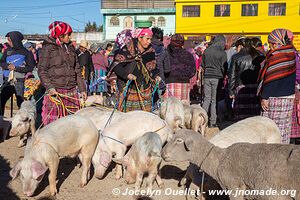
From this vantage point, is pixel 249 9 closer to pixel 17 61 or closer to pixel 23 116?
pixel 17 61

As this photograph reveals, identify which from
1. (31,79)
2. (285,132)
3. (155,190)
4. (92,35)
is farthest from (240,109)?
(92,35)

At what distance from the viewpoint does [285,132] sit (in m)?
5.52

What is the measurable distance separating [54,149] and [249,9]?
4194 centimetres

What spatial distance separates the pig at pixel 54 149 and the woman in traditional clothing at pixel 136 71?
4.37 feet

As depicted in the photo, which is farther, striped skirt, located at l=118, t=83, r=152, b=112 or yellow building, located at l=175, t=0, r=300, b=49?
yellow building, located at l=175, t=0, r=300, b=49

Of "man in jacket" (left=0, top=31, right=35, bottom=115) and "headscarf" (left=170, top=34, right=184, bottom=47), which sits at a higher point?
"headscarf" (left=170, top=34, right=184, bottom=47)

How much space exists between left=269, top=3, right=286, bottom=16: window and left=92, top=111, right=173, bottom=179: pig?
4108 centimetres

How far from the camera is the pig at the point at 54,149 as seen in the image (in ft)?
14.5

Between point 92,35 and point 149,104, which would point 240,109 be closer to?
point 149,104

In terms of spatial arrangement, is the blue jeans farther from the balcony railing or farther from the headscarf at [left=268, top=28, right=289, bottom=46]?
the balcony railing

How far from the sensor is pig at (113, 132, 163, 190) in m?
4.59

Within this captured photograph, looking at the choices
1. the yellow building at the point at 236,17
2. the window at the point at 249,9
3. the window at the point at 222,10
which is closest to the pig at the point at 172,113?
the yellow building at the point at 236,17

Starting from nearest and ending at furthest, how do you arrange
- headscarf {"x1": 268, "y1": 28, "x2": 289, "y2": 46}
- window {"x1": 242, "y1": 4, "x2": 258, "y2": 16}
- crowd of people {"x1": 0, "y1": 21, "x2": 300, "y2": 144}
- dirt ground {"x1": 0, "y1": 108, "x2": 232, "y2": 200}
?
dirt ground {"x1": 0, "y1": 108, "x2": 232, "y2": 200} → headscarf {"x1": 268, "y1": 28, "x2": 289, "y2": 46} → crowd of people {"x1": 0, "y1": 21, "x2": 300, "y2": 144} → window {"x1": 242, "y1": 4, "x2": 258, "y2": 16}

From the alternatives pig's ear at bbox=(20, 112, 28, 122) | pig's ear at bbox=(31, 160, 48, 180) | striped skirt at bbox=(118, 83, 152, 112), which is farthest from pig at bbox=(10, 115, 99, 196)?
pig's ear at bbox=(20, 112, 28, 122)
